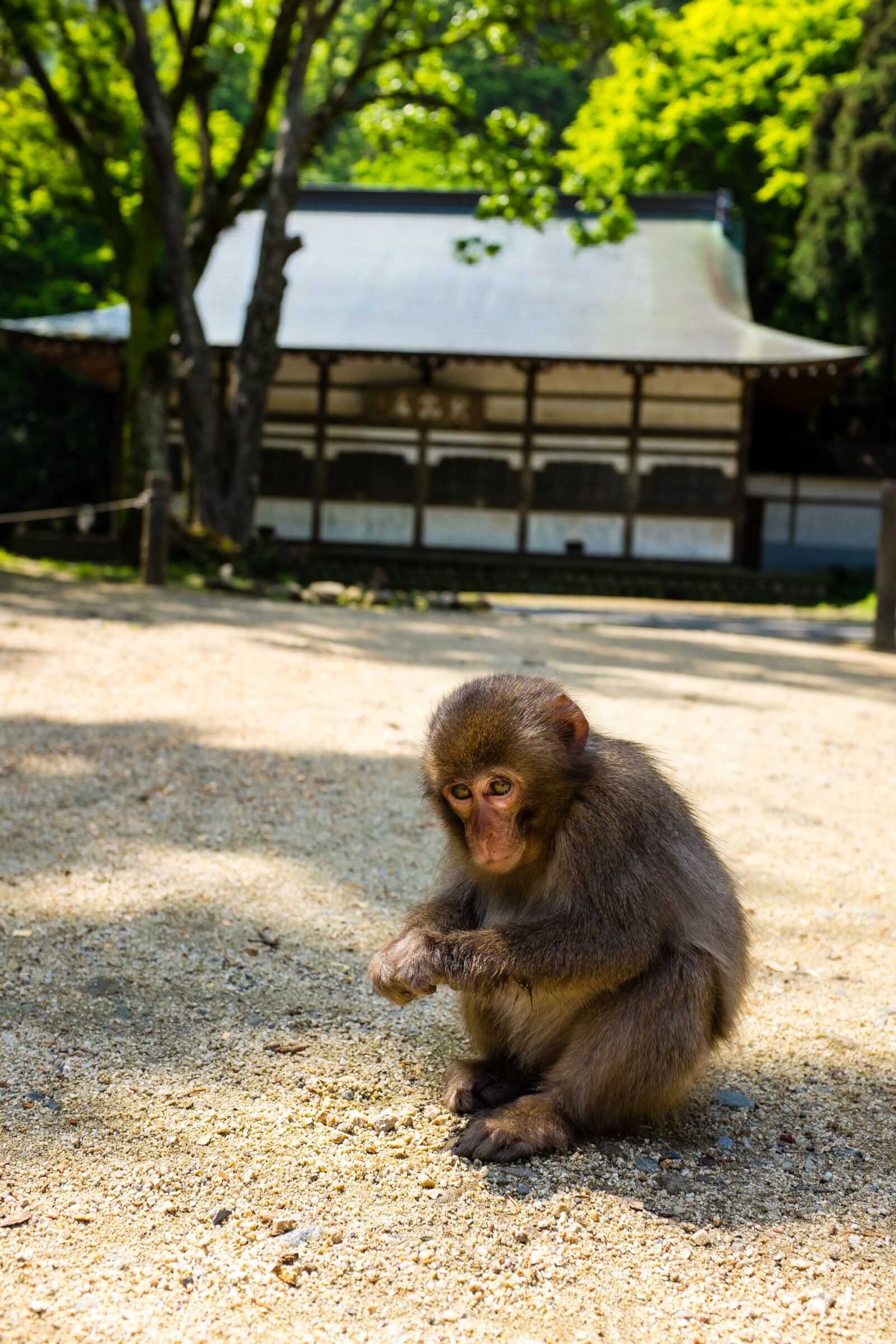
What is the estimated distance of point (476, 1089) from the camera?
2.50 meters

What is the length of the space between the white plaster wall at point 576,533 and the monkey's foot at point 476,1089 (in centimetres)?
1656

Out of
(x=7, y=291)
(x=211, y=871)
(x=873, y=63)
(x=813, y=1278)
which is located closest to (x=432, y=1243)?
(x=813, y=1278)

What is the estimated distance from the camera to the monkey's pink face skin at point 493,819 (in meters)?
2.17

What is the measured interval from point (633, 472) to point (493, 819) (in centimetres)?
1689

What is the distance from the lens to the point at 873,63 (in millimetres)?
20016

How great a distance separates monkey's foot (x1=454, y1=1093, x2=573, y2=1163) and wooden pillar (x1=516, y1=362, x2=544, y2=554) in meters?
16.8

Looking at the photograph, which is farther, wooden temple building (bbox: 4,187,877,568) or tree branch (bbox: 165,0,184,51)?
wooden temple building (bbox: 4,187,877,568)

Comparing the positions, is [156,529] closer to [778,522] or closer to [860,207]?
[778,522]

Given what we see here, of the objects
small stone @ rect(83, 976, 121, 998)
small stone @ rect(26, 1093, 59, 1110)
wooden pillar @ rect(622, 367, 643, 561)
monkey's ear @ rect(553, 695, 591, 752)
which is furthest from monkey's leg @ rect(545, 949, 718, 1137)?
wooden pillar @ rect(622, 367, 643, 561)

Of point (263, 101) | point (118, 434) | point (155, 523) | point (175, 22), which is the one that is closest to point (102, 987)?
point (155, 523)

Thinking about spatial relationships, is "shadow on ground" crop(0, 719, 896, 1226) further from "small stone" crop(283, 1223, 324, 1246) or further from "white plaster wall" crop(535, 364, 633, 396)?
"white plaster wall" crop(535, 364, 633, 396)

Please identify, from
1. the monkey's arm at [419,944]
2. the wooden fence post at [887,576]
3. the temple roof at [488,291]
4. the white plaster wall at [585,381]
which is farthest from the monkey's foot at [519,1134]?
the white plaster wall at [585,381]

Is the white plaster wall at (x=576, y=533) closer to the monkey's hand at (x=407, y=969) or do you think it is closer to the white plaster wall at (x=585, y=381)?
the white plaster wall at (x=585, y=381)

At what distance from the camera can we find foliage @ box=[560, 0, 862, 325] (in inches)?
936
